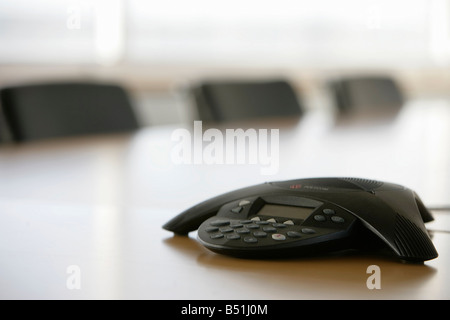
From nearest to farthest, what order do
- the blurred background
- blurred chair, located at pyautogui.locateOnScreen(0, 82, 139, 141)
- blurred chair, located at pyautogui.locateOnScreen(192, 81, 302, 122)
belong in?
blurred chair, located at pyautogui.locateOnScreen(0, 82, 139, 141) → blurred chair, located at pyautogui.locateOnScreen(192, 81, 302, 122) → the blurred background

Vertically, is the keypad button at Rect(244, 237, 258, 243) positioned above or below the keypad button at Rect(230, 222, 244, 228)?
below

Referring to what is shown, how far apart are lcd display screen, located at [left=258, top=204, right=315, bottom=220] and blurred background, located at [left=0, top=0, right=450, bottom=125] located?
2.79 m

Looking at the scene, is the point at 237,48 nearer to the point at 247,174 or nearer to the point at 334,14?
the point at 334,14

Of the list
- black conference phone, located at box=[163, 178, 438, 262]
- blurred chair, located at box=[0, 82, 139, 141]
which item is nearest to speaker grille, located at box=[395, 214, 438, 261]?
black conference phone, located at box=[163, 178, 438, 262]

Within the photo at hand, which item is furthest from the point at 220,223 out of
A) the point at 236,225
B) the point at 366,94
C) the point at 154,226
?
the point at 366,94

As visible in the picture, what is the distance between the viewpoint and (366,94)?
3.54 meters

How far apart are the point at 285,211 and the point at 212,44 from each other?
4027 millimetres

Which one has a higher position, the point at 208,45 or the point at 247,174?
the point at 208,45

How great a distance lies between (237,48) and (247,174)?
366 cm

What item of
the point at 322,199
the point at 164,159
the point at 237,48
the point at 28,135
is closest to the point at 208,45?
the point at 237,48

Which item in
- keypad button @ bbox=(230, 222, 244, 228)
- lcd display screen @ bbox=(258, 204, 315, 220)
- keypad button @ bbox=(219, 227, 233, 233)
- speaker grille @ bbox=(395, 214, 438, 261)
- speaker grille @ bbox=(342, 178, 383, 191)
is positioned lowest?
speaker grille @ bbox=(395, 214, 438, 261)

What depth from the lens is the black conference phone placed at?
585mm

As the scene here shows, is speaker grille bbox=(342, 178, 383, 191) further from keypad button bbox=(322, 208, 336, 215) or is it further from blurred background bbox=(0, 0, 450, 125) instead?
blurred background bbox=(0, 0, 450, 125)
